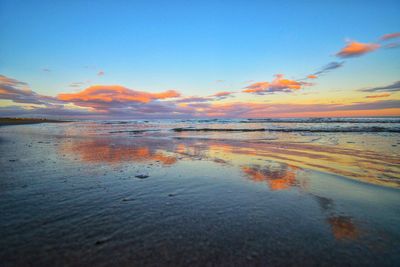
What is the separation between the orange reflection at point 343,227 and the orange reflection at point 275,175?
1.73 meters

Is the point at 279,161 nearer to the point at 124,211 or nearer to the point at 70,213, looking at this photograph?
the point at 124,211

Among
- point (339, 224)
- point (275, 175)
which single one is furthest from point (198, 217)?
point (275, 175)

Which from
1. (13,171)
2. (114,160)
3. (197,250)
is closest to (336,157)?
(197,250)

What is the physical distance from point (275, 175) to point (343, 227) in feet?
10.7

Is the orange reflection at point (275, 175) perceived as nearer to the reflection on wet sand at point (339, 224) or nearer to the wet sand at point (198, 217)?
the wet sand at point (198, 217)

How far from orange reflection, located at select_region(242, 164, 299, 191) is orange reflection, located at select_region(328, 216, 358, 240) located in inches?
68.2

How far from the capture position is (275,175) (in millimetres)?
6723

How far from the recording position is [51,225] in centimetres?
337

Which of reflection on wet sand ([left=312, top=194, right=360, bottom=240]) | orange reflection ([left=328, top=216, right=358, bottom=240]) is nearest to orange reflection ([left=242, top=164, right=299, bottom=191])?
reflection on wet sand ([left=312, top=194, right=360, bottom=240])

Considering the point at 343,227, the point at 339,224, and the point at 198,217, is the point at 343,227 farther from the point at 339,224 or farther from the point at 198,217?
the point at 198,217

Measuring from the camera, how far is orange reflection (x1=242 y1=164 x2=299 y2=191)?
18.9ft

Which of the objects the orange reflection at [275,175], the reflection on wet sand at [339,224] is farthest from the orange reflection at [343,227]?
the orange reflection at [275,175]

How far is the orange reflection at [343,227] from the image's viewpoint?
3.20 metres

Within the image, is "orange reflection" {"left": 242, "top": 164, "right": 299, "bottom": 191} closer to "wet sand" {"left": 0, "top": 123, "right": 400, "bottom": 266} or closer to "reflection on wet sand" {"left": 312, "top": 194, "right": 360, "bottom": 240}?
"wet sand" {"left": 0, "top": 123, "right": 400, "bottom": 266}
